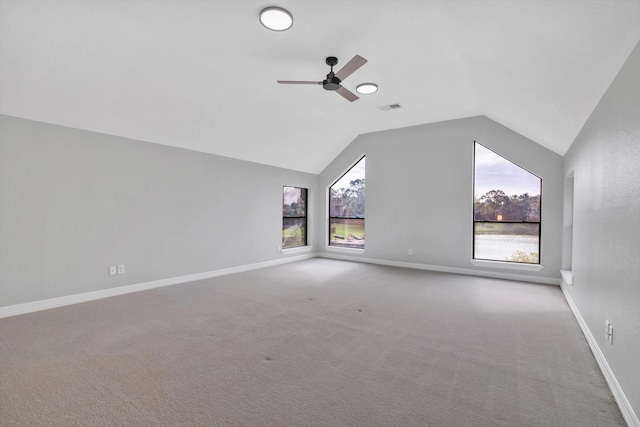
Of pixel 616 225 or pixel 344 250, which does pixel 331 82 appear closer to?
pixel 616 225

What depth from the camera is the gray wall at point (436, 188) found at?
4934mm

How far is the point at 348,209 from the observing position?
7340 mm

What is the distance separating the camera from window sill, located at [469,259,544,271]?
16.4 feet

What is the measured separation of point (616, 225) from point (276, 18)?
302 cm

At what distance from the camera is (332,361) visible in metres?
2.37

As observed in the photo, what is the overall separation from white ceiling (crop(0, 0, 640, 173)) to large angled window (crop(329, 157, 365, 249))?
101 inches

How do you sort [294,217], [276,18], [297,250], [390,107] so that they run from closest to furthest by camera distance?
[276,18] < [390,107] < [297,250] < [294,217]

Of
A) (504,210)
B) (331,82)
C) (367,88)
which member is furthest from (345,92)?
(504,210)

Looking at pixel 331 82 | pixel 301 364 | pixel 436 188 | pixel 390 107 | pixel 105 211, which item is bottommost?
pixel 301 364

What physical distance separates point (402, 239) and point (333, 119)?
9.49 ft

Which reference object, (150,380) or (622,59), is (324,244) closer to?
(150,380)

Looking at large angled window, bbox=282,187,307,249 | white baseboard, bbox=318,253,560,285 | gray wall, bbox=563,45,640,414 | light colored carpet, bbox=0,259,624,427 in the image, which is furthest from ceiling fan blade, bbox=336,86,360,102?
white baseboard, bbox=318,253,560,285

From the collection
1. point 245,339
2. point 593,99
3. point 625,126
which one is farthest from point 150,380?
point 593,99

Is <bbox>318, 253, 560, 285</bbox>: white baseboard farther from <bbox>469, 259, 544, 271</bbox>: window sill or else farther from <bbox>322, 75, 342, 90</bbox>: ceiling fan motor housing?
<bbox>322, 75, 342, 90</bbox>: ceiling fan motor housing
